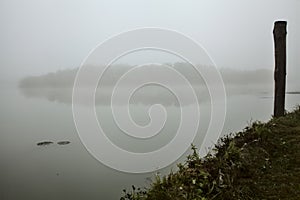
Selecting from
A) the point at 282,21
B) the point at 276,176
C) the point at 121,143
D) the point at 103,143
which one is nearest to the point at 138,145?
the point at 121,143

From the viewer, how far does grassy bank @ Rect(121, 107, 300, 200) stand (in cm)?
253

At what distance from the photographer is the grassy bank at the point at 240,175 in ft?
8.30

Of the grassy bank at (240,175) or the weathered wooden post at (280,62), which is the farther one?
the weathered wooden post at (280,62)

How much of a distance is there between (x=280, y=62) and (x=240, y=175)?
99.8 inches

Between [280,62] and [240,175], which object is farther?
[280,62]

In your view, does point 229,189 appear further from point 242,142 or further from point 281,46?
point 281,46

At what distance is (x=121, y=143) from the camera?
460cm

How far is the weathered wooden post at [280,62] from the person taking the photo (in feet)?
15.3

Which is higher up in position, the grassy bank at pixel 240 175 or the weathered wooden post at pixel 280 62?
the weathered wooden post at pixel 280 62

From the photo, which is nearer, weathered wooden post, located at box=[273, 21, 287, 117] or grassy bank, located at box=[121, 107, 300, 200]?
grassy bank, located at box=[121, 107, 300, 200]

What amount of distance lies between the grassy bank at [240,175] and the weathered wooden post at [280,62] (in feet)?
3.79

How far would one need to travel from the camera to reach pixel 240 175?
2.84 metres

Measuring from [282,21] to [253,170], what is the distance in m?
2.61

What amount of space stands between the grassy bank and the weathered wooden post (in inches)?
45.5
